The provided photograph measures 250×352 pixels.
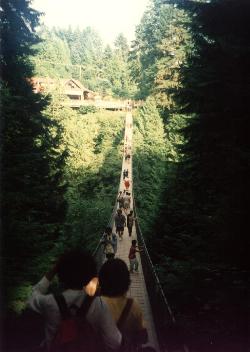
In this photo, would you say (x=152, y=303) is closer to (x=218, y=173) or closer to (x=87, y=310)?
(x=218, y=173)

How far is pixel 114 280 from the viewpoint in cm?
354

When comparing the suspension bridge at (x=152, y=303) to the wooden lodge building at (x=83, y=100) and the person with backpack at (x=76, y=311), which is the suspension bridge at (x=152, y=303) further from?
the wooden lodge building at (x=83, y=100)

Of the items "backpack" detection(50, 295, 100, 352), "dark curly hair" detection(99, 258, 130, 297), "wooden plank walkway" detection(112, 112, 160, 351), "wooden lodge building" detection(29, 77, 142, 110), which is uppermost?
"wooden lodge building" detection(29, 77, 142, 110)

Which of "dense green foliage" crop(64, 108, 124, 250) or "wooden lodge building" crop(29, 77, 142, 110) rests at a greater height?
"wooden lodge building" crop(29, 77, 142, 110)

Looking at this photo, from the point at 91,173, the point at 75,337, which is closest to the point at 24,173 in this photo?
the point at 75,337

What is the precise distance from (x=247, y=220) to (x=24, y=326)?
5.27 m

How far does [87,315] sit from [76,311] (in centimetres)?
11

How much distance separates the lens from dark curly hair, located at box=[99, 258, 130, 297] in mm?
3529

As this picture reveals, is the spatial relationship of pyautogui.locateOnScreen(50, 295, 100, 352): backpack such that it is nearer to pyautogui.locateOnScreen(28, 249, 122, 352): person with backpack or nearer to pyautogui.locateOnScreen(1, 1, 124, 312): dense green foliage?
pyautogui.locateOnScreen(28, 249, 122, 352): person with backpack

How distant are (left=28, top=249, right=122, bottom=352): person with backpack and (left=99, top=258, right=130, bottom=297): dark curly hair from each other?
0.14 meters

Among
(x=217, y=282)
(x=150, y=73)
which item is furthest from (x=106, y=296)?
(x=150, y=73)

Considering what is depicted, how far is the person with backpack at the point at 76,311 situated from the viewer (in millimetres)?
3160

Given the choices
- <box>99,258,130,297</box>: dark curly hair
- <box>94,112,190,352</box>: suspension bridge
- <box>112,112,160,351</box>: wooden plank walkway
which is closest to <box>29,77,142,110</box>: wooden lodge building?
<box>112,112,160,351</box>: wooden plank walkway

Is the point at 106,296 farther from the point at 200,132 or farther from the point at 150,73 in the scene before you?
the point at 150,73
